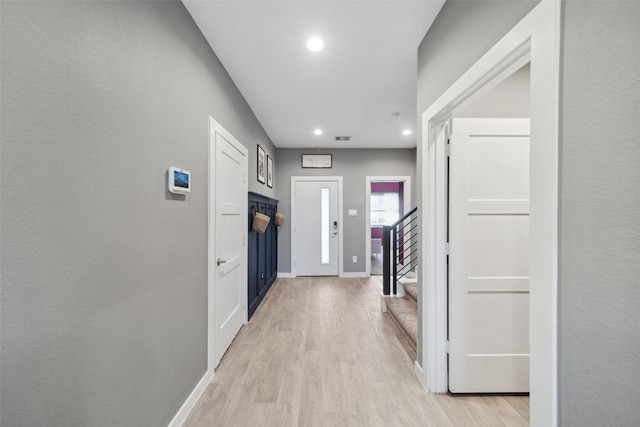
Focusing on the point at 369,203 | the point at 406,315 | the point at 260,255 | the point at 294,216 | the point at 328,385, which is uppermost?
the point at 369,203

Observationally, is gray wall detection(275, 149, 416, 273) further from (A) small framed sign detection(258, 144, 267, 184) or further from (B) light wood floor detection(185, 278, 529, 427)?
(B) light wood floor detection(185, 278, 529, 427)

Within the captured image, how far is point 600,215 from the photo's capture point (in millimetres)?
707

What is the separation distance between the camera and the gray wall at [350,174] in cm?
530

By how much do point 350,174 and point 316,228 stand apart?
4.17 ft

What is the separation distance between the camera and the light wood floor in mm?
1636

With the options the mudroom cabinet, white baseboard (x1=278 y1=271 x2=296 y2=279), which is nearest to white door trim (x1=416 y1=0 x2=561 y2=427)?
the mudroom cabinet

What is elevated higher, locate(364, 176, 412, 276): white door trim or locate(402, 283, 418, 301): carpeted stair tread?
locate(364, 176, 412, 276): white door trim

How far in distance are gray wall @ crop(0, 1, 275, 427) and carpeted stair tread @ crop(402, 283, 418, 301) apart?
8.29 ft

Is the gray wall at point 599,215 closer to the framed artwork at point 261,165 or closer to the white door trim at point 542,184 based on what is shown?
the white door trim at point 542,184

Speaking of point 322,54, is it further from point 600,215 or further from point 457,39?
point 600,215

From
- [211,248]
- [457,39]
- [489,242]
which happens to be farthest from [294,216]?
[457,39]

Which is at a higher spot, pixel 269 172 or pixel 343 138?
pixel 343 138

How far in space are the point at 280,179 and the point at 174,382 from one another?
411 cm

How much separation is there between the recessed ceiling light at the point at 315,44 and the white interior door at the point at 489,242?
1.13 m
